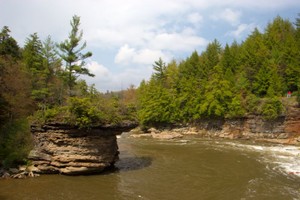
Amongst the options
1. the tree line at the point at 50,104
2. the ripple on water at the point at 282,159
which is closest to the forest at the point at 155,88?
the tree line at the point at 50,104

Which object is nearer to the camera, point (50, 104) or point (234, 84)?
point (50, 104)

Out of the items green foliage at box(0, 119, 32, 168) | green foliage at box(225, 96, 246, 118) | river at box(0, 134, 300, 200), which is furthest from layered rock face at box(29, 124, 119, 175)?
green foliage at box(225, 96, 246, 118)

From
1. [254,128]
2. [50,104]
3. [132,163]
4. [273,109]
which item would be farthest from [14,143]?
[273,109]

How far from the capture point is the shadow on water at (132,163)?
22094 mm

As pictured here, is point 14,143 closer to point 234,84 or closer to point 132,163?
point 132,163

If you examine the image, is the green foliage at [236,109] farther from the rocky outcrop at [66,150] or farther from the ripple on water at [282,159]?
the rocky outcrop at [66,150]

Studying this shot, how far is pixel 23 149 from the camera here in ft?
67.0

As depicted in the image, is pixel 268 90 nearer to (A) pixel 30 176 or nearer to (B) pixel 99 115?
(B) pixel 99 115

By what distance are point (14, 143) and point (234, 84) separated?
137ft

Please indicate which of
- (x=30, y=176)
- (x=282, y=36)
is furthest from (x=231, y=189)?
(x=282, y=36)

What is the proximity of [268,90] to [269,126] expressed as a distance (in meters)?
6.48

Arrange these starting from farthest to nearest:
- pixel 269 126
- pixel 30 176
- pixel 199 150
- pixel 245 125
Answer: pixel 245 125 < pixel 269 126 < pixel 199 150 < pixel 30 176

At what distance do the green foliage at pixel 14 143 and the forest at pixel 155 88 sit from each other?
7 cm

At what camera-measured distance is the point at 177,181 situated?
61.6 feet
